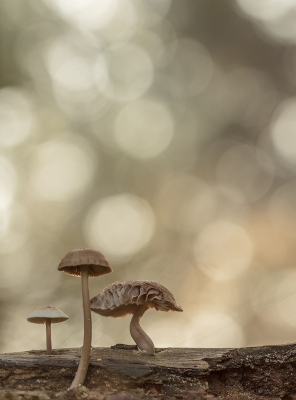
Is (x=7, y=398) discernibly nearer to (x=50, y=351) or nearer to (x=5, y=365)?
(x=5, y=365)

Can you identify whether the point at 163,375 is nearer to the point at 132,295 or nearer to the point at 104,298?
the point at 132,295

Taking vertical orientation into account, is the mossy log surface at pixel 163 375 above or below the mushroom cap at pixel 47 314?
below

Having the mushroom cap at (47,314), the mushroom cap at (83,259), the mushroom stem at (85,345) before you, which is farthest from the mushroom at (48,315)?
the mushroom cap at (83,259)

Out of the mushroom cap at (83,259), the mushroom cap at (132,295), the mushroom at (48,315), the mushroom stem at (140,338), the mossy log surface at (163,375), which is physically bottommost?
the mossy log surface at (163,375)

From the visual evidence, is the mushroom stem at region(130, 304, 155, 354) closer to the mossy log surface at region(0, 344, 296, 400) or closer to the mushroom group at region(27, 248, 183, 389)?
the mushroom group at region(27, 248, 183, 389)

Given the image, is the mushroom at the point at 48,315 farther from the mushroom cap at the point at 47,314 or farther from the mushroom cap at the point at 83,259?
the mushroom cap at the point at 83,259

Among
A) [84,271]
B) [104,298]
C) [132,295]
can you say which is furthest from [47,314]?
[132,295]

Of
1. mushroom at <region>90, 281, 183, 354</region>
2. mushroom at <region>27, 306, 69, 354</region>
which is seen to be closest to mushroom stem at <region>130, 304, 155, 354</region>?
mushroom at <region>90, 281, 183, 354</region>
